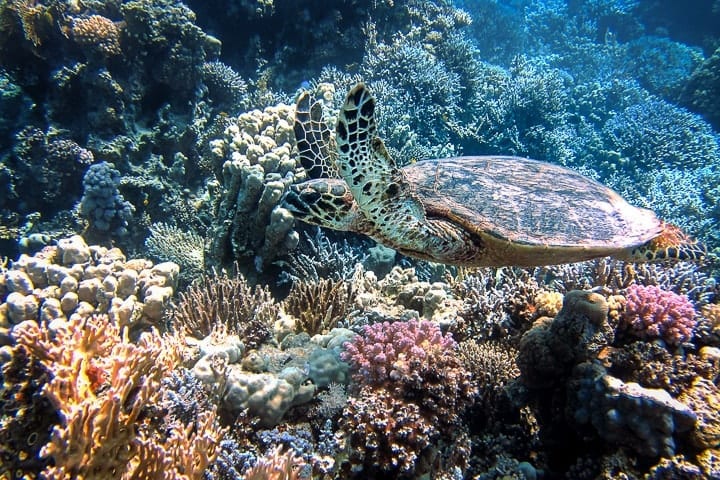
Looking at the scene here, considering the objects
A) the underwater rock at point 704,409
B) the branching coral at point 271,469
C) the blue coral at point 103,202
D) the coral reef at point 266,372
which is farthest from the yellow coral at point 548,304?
the blue coral at point 103,202

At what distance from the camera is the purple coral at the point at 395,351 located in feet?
8.83

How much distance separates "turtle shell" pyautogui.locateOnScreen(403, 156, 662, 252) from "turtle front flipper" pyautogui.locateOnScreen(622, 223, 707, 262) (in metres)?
0.13

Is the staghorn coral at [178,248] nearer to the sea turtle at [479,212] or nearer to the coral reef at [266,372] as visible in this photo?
the coral reef at [266,372]

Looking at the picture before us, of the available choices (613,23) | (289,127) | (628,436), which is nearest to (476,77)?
(289,127)

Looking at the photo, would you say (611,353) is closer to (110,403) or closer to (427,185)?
(427,185)

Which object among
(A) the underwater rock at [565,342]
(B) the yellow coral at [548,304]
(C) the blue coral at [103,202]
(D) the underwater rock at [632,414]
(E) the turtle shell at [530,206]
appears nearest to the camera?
(D) the underwater rock at [632,414]

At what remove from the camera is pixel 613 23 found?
62.7 feet

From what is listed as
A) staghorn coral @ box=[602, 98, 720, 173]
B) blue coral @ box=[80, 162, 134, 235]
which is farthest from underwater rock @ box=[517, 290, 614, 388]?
staghorn coral @ box=[602, 98, 720, 173]

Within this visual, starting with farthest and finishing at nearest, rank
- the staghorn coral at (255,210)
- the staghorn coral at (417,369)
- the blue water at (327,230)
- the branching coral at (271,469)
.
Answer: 1. the staghorn coral at (255,210)
2. the staghorn coral at (417,369)
3. the blue water at (327,230)
4. the branching coral at (271,469)

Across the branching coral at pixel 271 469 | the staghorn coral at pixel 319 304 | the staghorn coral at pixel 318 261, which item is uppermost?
the staghorn coral at pixel 318 261

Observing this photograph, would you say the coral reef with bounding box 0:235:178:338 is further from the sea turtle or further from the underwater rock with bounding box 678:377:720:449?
the underwater rock with bounding box 678:377:720:449

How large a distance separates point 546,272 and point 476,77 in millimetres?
7747

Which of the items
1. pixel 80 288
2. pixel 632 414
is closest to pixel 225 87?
pixel 80 288

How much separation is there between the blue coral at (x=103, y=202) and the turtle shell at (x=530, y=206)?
4.50 metres
